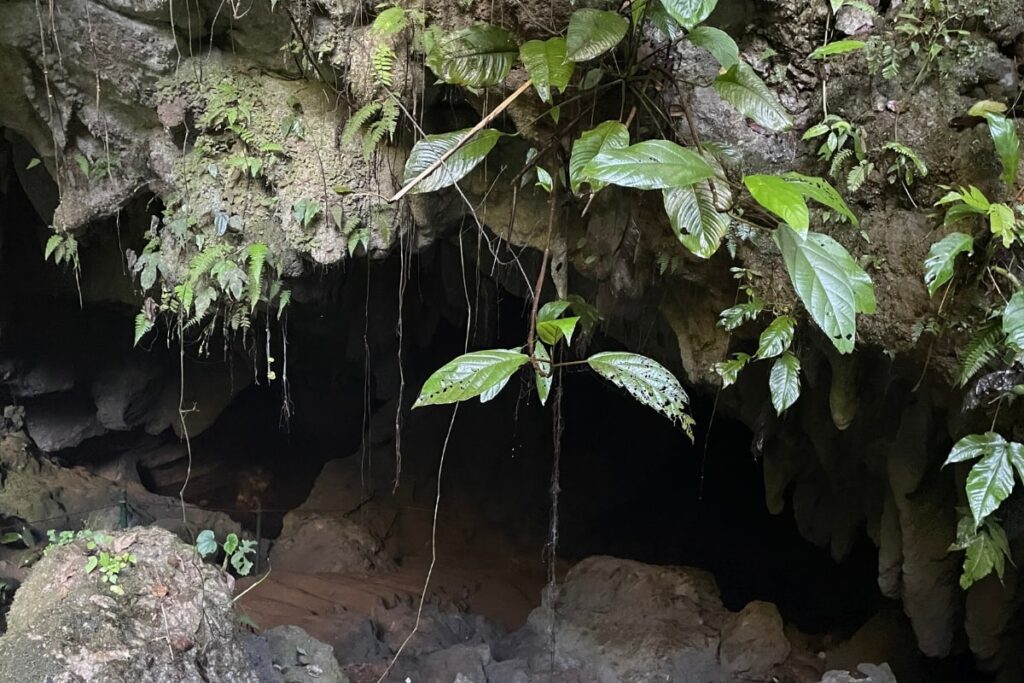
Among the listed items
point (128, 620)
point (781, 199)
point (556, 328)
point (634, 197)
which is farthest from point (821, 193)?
point (128, 620)

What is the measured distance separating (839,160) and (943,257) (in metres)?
0.56

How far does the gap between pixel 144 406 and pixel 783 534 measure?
22.6 feet

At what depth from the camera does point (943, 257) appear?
2.22 metres

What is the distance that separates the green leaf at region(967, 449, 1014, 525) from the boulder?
313 cm

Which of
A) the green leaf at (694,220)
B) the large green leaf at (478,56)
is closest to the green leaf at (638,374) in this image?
the green leaf at (694,220)

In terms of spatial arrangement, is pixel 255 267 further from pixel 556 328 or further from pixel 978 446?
pixel 978 446

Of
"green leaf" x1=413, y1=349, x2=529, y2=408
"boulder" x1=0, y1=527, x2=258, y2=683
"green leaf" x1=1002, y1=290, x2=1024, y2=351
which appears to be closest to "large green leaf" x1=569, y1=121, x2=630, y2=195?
"green leaf" x1=413, y1=349, x2=529, y2=408

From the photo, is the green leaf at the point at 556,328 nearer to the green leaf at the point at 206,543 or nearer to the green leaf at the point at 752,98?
the green leaf at the point at 752,98

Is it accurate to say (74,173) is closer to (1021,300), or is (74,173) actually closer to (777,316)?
(777,316)

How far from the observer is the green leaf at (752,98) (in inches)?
83.7

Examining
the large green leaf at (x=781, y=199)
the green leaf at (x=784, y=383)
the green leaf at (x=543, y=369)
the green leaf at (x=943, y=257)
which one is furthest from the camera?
the green leaf at (x=784, y=383)

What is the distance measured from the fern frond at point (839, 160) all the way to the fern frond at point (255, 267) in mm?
2654

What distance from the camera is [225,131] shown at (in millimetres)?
3666

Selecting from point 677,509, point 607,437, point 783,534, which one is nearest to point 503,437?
point 607,437
